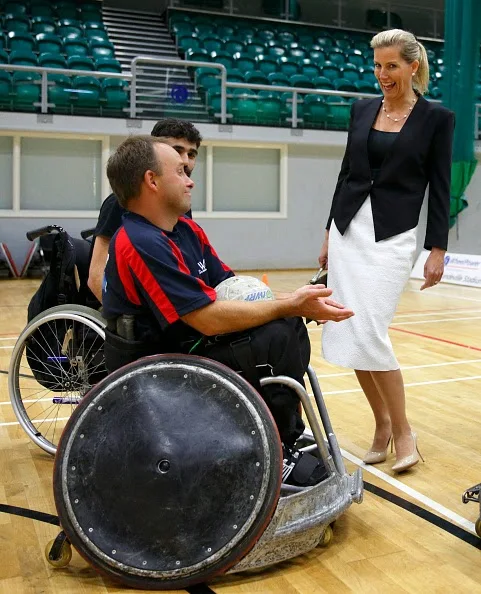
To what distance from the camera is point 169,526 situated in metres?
1.67

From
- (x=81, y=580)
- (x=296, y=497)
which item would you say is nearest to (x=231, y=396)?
(x=296, y=497)

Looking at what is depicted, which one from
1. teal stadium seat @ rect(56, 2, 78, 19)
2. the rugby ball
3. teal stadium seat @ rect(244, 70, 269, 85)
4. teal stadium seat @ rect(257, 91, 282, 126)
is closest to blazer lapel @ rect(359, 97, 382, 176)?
the rugby ball

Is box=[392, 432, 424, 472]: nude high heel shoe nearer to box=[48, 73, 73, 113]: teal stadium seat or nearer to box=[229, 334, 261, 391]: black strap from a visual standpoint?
box=[229, 334, 261, 391]: black strap

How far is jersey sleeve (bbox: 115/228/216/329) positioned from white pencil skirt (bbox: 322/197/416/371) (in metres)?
0.78

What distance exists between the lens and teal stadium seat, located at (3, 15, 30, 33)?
39.0ft

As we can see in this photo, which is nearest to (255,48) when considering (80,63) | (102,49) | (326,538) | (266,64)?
(266,64)

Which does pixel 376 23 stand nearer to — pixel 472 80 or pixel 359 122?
pixel 472 80

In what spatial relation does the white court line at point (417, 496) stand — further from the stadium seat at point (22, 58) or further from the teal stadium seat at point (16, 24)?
the teal stadium seat at point (16, 24)

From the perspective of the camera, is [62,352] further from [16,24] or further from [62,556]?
[16,24]

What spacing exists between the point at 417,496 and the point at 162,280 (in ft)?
3.89

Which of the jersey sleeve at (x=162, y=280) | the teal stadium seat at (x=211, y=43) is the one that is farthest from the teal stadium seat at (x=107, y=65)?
the jersey sleeve at (x=162, y=280)

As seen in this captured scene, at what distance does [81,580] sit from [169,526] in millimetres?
319

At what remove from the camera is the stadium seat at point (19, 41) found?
11297 millimetres

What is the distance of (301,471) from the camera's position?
203 centimetres
